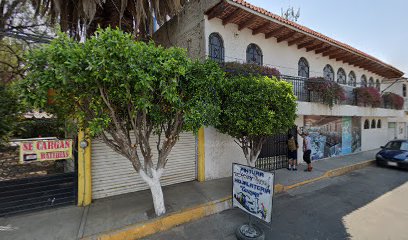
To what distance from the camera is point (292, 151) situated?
28.1 feet

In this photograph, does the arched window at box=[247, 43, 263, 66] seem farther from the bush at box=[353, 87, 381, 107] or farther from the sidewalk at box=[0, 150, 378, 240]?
the bush at box=[353, 87, 381, 107]

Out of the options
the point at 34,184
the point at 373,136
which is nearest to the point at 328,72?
the point at 373,136

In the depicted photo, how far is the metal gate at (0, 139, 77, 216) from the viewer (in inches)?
185

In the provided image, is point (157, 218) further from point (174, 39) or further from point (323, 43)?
point (323, 43)

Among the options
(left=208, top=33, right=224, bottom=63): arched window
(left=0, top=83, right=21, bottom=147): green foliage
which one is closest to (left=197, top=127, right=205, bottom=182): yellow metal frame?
(left=208, top=33, right=224, bottom=63): arched window

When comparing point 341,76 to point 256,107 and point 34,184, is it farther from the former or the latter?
point 34,184

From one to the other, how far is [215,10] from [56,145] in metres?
6.32

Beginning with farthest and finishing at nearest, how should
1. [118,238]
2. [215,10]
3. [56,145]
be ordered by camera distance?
[215,10] → [56,145] → [118,238]

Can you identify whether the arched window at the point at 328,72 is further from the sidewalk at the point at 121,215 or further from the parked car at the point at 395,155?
the sidewalk at the point at 121,215

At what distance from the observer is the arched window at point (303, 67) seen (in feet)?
34.2

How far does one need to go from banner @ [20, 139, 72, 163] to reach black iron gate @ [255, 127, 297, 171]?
263 inches

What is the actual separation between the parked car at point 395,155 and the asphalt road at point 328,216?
2.64 meters

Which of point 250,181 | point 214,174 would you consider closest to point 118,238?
point 250,181

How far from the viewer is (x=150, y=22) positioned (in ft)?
25.2
